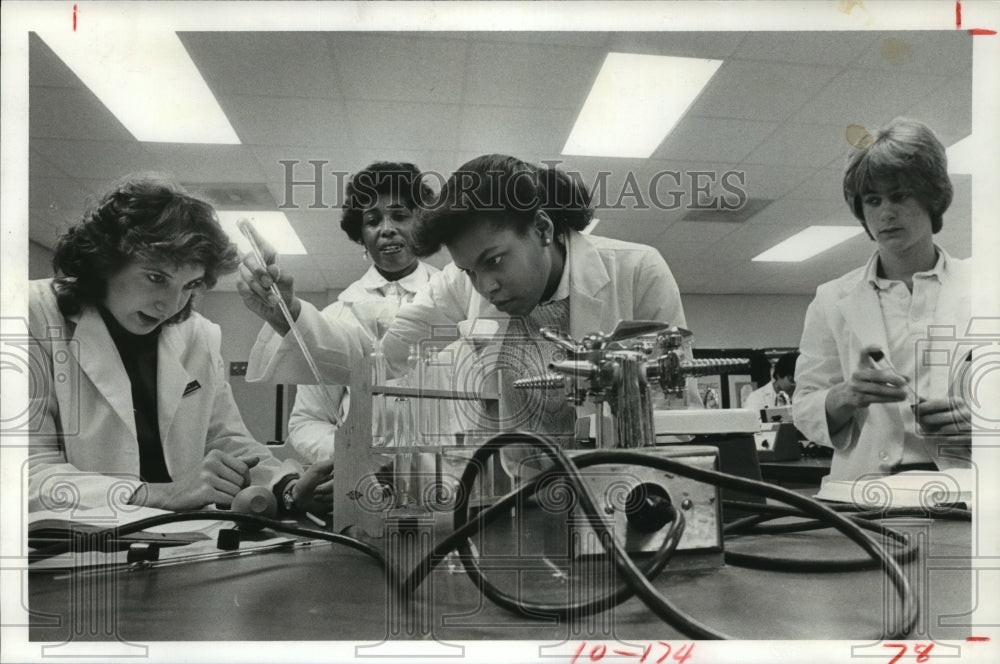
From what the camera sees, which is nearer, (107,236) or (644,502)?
(644,502)

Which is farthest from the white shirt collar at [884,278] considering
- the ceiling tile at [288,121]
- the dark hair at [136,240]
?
the dark hair at [136,240]

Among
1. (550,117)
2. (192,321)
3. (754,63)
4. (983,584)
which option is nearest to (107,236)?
(192,321)

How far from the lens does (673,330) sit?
62cm

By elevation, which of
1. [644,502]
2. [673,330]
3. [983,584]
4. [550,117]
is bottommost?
[983,584]

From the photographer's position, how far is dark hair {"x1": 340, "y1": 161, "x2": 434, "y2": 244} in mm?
727

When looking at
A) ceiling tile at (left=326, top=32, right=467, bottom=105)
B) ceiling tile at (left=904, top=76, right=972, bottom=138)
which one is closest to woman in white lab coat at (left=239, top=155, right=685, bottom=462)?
ceiling tile at (left=326, top=32, right=467, bottom=105)

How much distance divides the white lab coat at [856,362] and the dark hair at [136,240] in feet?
2.22

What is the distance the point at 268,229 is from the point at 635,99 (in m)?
0.45

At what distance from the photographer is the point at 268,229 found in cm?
73

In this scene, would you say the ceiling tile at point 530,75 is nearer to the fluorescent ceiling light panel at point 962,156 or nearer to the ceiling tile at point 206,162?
the ceiling tile at point 206,162

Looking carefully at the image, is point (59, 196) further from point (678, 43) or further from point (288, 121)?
point (678, 43)

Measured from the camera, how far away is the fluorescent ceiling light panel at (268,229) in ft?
2.34

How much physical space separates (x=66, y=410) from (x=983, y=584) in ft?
3.14

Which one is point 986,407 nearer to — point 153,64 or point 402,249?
point 402,249
